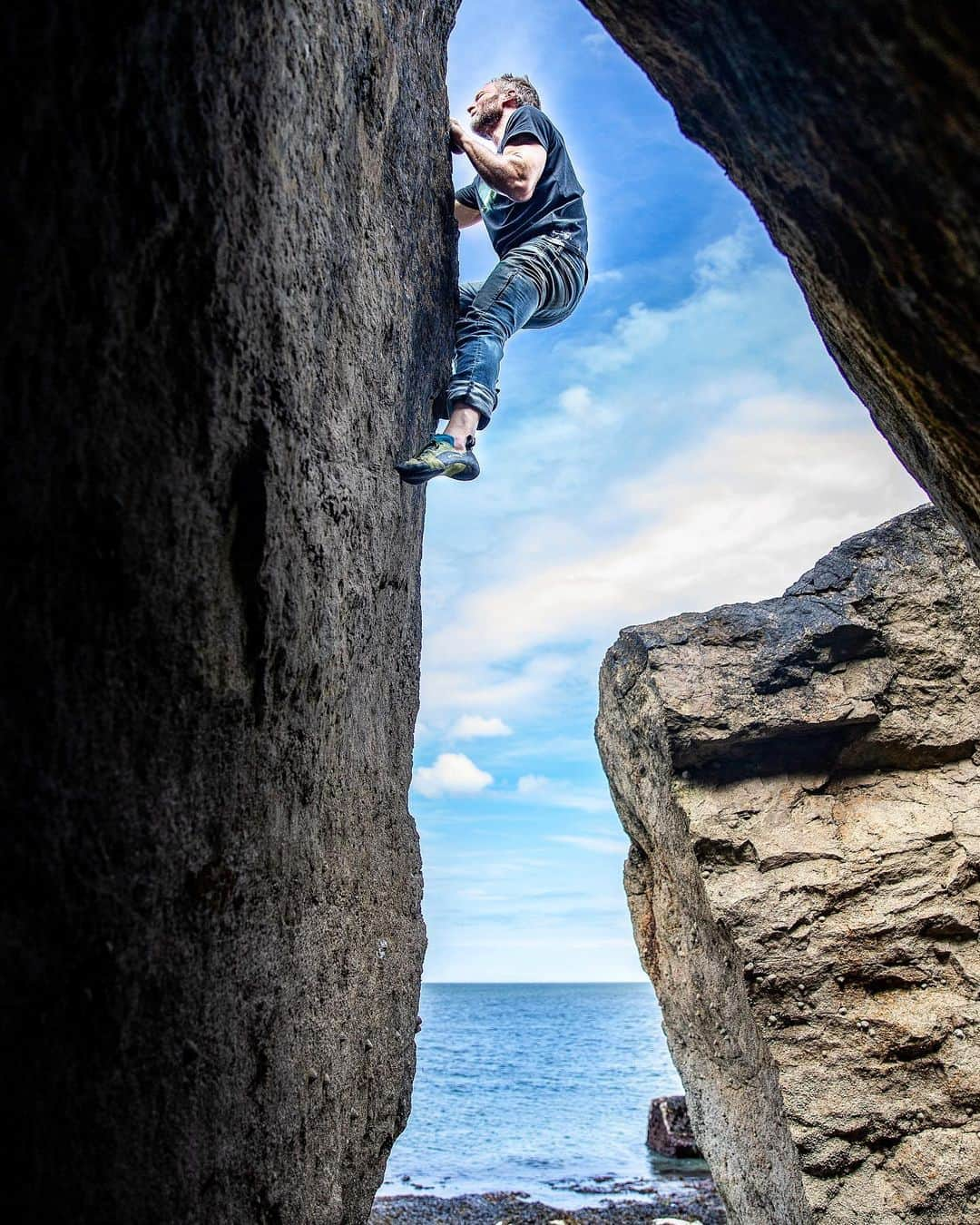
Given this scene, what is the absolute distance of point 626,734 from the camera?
6.67 metres

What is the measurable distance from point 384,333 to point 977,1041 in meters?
4.57

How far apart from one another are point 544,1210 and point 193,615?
47.1 ft

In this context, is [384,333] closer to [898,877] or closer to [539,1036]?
[898,877]

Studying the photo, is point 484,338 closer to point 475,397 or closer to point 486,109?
point 475,397

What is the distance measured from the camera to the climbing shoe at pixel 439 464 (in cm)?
388

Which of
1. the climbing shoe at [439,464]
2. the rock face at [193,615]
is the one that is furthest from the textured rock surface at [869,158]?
the climbing shoe at [439,464]

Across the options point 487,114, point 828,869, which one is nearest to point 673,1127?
point 828,869

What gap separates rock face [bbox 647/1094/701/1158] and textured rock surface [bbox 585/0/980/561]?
56.5 ft

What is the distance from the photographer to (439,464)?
3959 millimetres

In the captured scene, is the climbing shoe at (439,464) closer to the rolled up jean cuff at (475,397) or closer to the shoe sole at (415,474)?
the shoe sole at (415,474)

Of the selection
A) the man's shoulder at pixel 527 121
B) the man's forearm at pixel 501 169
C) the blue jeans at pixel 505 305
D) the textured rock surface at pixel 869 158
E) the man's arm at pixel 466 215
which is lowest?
the textured rock surface at pixel 869 158

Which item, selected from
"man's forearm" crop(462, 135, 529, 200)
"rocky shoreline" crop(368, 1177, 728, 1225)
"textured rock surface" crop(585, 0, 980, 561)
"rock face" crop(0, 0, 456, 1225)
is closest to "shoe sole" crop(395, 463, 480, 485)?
"rock face" crop(0, 0, 456, 1225)

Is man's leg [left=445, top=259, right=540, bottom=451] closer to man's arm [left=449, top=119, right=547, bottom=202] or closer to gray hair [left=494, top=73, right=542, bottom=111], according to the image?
man's arm [left=449, top=119, right=547, bottom=202]

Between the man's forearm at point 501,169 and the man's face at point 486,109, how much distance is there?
601mm
